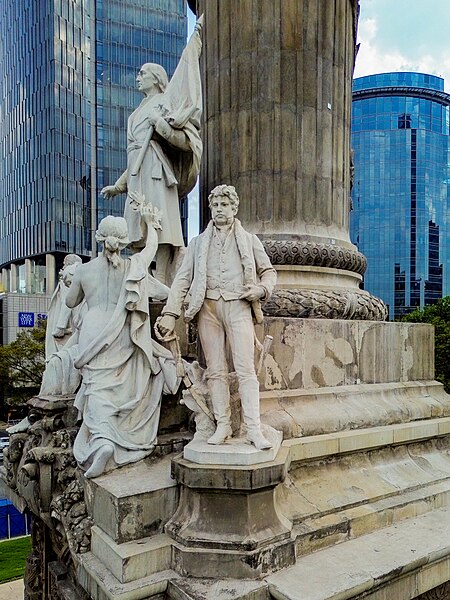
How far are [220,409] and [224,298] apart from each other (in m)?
1.04

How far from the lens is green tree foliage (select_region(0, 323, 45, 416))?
27.9 metres

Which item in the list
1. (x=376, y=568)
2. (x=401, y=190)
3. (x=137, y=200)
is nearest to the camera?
(x=376, y=568)

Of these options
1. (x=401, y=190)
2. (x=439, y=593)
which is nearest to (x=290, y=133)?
(x=439, y=593)

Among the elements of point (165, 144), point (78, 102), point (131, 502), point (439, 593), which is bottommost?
point (439, 593)

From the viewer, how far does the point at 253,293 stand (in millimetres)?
4383

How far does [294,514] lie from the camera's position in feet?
14.9

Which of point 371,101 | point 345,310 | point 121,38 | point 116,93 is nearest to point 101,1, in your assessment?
point 121,38

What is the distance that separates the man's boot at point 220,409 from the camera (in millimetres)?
4352

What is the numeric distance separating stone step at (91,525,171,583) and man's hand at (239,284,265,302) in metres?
2.19

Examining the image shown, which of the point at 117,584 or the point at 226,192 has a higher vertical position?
the point at 226,192

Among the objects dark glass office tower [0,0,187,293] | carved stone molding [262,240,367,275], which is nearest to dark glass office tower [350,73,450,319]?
dark glass office tower [0,0,187,293]

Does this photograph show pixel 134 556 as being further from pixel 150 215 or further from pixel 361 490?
pixel 150 215

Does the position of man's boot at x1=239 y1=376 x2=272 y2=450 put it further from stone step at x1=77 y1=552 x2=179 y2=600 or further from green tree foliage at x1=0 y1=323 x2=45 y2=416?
green tree foliage at x1=0 y1=323 x2=45 y2=416

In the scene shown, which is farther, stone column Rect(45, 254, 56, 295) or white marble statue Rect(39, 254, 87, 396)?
stone column Rect(45, 254, 56, 295)
